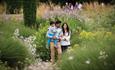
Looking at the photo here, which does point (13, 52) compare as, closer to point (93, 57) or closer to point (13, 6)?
point (93, 57)

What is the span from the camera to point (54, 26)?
12.6 meters

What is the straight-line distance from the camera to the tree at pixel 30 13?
1864cm

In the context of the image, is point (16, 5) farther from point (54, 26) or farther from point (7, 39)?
point (7, 39)

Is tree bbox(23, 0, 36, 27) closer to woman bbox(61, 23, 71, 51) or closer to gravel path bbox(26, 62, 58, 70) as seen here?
woman bbox(61, 23, 71, 51)

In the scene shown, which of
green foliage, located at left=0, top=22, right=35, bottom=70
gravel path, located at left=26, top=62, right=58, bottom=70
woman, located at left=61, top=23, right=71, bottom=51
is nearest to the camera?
green foliage, located at left=0, top=22, right=35, bottom=70

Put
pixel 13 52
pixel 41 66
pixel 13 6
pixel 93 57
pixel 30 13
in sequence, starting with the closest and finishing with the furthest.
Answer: pixel 93 57
pixel 13 52
pixel 41 66
pixel 30 13
pixel 13 6

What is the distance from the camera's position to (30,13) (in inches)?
743

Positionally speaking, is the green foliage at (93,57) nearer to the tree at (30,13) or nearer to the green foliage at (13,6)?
the tree at (30,13)

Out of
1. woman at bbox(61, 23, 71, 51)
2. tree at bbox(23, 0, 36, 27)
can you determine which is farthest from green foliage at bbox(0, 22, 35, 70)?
tree at bbox(23, 0, 36, 27)

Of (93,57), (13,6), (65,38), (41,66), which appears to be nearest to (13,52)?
(93,57)

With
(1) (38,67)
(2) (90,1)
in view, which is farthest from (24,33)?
(2) (90,1)

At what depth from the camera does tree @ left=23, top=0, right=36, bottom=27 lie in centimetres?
1864

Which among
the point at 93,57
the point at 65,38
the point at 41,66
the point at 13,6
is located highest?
the point at 93,57

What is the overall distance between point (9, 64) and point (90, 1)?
19097mm
